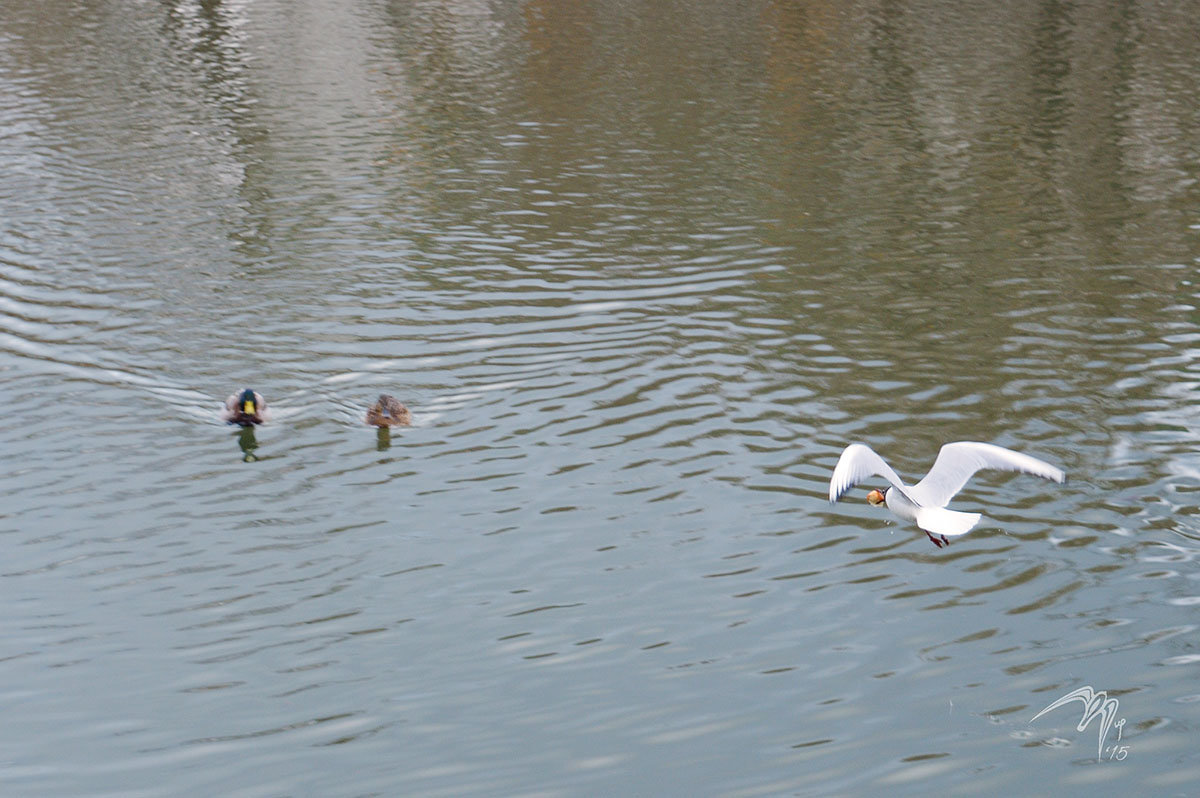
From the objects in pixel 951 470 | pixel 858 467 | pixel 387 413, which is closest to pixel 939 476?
pixel 951 470

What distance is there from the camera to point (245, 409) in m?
15.5

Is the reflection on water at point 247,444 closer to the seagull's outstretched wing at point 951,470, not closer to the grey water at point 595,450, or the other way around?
the grey water at point 595,450

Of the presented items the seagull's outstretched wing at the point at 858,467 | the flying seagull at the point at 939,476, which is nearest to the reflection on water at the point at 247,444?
the flying seagull at the point at 939,476

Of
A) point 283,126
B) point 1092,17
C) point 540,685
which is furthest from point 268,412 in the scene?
point 1092,17

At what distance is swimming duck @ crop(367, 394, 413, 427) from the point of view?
51.0 feet

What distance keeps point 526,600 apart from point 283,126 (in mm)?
22468

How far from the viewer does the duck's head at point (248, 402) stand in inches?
607

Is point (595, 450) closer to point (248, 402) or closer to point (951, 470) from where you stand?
point (248, 402)

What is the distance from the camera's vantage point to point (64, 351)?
59.5 ft
